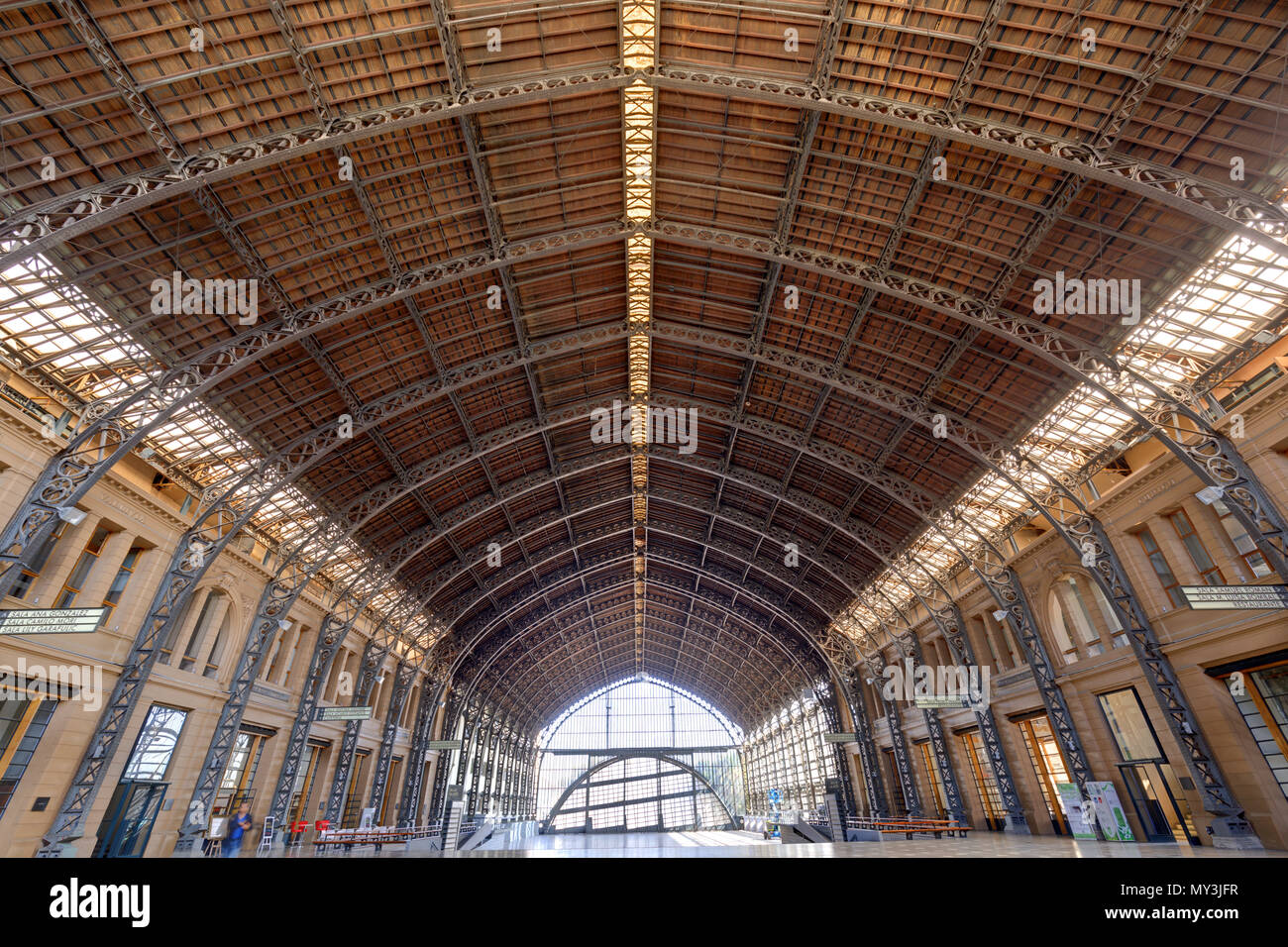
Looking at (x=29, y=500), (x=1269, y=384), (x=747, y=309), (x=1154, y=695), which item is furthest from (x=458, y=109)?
(x=1154, y=695)

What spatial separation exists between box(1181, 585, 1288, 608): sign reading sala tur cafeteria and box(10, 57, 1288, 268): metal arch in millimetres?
7664

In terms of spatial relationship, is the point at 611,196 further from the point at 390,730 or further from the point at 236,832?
the point at 390,730

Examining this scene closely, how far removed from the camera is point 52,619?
13.8 meters

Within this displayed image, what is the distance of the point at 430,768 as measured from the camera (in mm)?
44688

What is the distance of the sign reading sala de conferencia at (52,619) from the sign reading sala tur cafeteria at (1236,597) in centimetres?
2514

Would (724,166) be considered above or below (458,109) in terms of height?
above

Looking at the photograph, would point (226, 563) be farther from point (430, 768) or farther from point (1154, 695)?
point (1154, 695)

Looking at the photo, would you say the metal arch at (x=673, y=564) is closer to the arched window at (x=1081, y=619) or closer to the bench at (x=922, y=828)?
the bench at (x=922, y=828)

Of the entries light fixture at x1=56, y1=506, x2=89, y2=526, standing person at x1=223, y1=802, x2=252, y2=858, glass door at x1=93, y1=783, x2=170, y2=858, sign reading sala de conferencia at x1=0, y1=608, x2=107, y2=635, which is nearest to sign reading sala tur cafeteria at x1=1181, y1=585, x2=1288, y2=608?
sign reading sala de conferencia at x1=0, y1=608, x2=107, y2=635

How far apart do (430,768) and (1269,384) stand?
160 feet

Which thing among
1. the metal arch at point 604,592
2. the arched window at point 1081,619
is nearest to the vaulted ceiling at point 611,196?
the arched window at point 1081,619

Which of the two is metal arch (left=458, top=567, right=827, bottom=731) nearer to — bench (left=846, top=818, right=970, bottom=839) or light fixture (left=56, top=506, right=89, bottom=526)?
bench (left=846, top=818, right=970, bottom=839)

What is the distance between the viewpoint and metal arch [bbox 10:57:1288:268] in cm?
1377

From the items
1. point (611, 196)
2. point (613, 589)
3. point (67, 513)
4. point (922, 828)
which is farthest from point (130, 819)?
point (613, 589)
